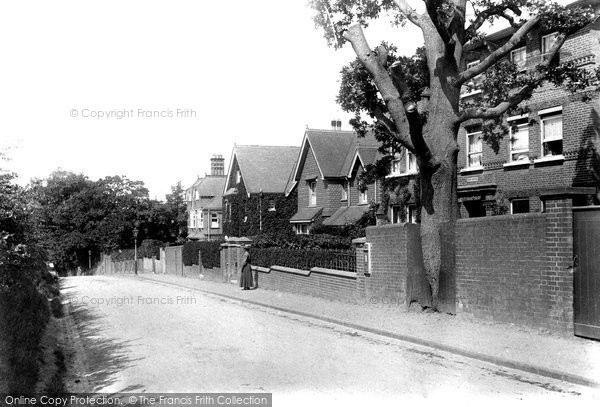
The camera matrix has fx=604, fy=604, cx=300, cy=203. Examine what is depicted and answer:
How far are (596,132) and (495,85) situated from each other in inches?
274

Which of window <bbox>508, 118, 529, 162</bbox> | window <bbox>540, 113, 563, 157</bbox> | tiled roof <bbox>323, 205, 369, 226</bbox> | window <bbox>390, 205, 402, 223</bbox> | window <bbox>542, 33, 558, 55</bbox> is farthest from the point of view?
tiled roof <bbox>323, 205, 369, 226</bbox>

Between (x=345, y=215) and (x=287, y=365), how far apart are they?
26350 millimetres

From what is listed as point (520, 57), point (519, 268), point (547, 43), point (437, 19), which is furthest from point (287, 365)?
point (520, 57)

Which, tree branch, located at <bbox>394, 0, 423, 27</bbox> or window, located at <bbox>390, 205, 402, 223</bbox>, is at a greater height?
tree branch, located at <bbox>394, 0, 423, 27</bbox>

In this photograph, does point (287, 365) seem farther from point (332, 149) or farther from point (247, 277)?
point (332, 149)

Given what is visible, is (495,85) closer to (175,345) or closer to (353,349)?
(353,349)

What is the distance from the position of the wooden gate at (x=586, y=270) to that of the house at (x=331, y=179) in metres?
22.5

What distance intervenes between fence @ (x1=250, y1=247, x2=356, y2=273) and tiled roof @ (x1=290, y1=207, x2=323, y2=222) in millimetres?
12643

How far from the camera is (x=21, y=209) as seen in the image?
28.7 ft

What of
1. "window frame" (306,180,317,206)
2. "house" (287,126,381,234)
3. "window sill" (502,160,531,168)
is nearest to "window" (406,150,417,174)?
"house" (287,126,381,234)

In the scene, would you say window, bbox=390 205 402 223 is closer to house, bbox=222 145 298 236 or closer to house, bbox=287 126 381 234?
house, bbox=287 126 381 234

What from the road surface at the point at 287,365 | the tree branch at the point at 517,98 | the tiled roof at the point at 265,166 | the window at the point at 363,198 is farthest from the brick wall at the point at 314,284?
the tiled roof at the point at 265,166

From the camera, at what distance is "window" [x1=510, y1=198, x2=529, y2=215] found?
22734mm

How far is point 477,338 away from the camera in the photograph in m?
10.6
